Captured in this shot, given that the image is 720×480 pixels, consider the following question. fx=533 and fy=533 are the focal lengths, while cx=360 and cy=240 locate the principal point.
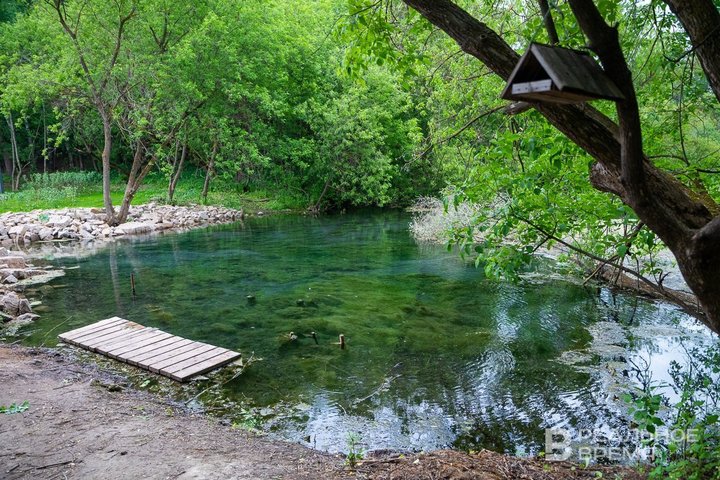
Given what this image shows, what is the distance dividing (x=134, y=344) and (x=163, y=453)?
420 cm

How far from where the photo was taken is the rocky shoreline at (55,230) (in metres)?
11.5

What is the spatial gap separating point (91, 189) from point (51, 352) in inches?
1172

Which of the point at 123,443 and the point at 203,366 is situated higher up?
the point at 123,443

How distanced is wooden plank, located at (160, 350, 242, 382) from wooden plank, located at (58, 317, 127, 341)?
2666 mm

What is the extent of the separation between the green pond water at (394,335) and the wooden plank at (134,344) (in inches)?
26.5

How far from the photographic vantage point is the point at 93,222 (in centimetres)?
2414

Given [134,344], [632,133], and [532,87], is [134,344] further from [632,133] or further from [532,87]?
[632,133]

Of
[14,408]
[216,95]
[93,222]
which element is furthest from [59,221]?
[14,408]

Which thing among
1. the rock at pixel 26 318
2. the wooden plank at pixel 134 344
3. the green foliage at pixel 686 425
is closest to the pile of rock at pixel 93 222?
the rock at pixel 26 318

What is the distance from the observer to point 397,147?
35.1 m

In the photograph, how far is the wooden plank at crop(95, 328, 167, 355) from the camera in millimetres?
8870

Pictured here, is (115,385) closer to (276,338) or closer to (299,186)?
(276,338)

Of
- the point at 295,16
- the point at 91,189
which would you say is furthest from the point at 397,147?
the point at 91,189

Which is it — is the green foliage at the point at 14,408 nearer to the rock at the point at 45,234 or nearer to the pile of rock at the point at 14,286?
the pile of rock at the point at 14,286
